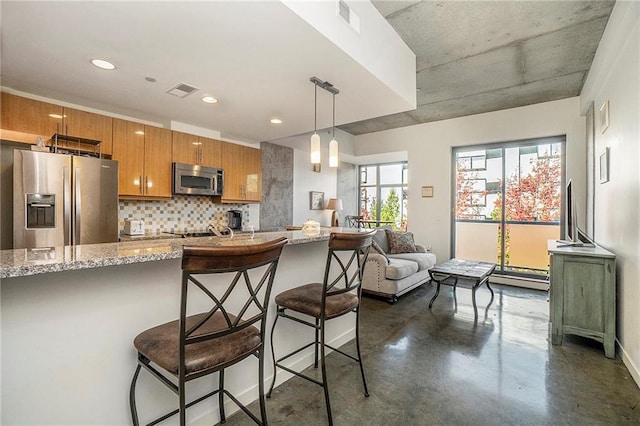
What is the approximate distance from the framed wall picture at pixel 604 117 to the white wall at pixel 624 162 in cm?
6

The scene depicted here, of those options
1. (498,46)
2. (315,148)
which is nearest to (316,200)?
(315,148)

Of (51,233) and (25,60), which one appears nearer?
(25,60)

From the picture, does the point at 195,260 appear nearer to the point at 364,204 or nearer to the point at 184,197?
the point at 184,197

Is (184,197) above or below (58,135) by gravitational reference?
below

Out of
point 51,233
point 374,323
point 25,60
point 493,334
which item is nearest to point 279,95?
point 25,60

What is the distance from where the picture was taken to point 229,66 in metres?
2.34

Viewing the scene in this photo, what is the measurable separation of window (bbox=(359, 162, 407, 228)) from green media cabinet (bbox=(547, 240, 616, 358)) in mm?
4687

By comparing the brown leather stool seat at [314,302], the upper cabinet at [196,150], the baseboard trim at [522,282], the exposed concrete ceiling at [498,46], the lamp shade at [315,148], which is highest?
the exposed concrete ceiling at [498,46]

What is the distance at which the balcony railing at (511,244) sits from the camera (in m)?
4.98

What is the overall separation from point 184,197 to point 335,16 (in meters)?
3.14

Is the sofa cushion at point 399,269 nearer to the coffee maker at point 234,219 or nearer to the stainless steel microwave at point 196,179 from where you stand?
the coffee maker at point 234,219

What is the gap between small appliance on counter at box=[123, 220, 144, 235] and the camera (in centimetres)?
348

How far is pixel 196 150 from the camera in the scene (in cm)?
398

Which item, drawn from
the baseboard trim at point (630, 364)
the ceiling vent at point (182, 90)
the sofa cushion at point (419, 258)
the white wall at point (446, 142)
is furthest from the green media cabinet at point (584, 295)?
the ceiling vent at point (182, 90)
